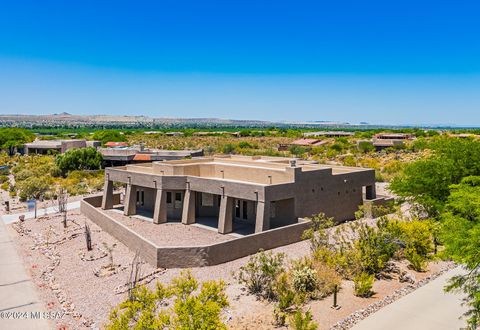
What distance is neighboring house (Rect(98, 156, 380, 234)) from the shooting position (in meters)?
25.3

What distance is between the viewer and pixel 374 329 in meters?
13.3

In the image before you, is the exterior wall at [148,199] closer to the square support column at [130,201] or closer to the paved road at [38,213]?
the square support column at [130,201]

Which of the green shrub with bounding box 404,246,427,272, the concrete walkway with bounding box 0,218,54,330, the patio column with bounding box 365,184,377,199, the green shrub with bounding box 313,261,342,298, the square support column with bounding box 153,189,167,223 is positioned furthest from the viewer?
the patio column with bounding box 365,184,377,199

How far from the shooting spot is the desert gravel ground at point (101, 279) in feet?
49.3

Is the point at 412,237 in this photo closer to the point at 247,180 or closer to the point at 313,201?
the point at 313,201

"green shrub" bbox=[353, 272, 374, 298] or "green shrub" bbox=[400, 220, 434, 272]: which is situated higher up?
"green shrub" bbox=[400, 220, 434, 272]

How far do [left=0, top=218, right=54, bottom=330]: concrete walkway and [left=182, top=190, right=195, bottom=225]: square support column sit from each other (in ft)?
35.2

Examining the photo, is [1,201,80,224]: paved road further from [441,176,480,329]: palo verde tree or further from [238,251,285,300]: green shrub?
[441,176,480,329]: palo verde tree

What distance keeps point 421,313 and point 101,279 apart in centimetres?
1479

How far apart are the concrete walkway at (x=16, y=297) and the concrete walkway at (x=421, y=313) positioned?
1254 centimetres

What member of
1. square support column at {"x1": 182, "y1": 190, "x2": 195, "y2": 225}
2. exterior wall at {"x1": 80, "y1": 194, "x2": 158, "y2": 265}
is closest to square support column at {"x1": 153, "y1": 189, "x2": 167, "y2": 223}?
square support column at {"x1": 182, "y1": 190, "x2": 195, "y2": 225}

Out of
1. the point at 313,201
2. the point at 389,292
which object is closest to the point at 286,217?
the point at 313,201

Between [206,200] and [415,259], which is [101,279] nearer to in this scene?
[206,200]

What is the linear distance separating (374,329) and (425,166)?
1569 cm
